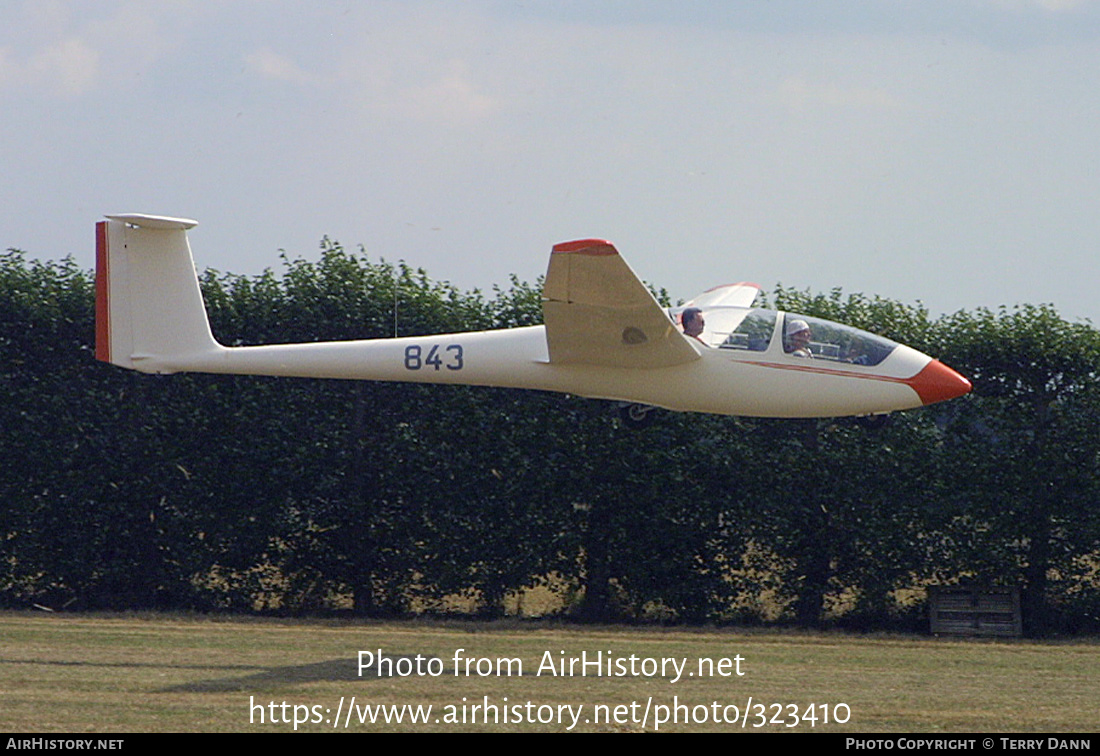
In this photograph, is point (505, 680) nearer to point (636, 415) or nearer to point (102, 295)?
point (636, 415)

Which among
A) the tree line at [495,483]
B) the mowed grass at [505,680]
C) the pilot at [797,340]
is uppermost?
the pilot at [797,340]

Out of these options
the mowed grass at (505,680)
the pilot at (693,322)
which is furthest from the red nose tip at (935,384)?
the mowed grass at (505,680)

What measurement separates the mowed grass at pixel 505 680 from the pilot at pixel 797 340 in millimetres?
3454

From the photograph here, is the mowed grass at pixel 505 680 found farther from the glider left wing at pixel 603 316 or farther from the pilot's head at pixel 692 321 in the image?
the pilot's head at pixel 692 321

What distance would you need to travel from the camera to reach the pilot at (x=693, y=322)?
1502 cm

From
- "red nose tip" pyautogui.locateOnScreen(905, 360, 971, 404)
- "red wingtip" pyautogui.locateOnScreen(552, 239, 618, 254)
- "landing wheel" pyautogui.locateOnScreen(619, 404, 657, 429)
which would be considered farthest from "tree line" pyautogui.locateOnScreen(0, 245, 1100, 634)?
"red wingtip" pyautogui.locateOnScreen(552, 239, 618, 254)

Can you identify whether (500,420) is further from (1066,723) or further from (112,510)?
(1066,723)

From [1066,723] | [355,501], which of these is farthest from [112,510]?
[1066,723]

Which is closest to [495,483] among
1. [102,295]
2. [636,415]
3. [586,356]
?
[636,415]

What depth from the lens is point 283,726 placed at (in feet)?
37.2

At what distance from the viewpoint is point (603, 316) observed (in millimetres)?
13695

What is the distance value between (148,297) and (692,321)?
236 inches

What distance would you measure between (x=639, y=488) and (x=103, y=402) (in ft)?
25.5

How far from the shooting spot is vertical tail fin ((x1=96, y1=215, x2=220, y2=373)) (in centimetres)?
1529
